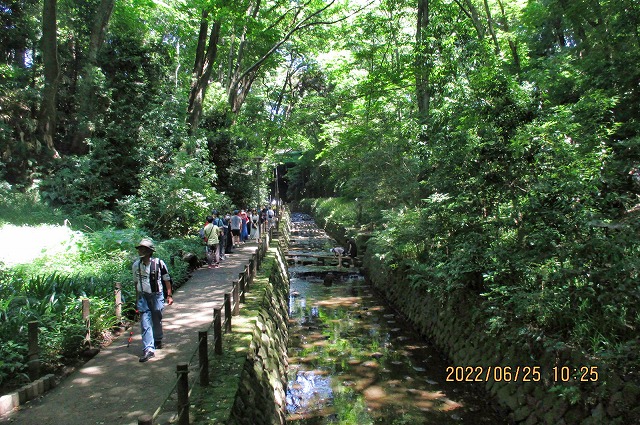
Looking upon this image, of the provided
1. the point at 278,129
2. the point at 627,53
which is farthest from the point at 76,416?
the point at 278,129

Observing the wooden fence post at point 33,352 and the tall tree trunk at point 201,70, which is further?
the tall tree trunk at point 201,70

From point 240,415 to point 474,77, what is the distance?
26.0 ft

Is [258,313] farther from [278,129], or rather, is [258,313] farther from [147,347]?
[278,129]

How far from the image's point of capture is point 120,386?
5.34 m

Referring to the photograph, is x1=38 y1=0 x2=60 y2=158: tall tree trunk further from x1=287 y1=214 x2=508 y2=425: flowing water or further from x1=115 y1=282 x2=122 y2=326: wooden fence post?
x1=287 y1=214 x2=508 y2=425: flowing water

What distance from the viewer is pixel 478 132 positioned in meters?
8.83

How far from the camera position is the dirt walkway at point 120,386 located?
4582mm

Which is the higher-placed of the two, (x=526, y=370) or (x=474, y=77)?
(x=474, y=77)

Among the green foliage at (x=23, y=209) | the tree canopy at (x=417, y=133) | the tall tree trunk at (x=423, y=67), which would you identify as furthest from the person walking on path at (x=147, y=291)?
the green foliage at (x=23, y=209)

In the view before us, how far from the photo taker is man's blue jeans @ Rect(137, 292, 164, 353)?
6.18 m

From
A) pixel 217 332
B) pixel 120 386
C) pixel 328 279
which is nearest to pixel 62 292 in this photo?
pixel 120 386

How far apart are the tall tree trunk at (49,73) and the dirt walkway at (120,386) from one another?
1114cm

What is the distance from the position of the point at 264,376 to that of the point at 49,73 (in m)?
13.9

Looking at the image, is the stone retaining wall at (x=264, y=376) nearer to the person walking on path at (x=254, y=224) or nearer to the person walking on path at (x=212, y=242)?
the person walking on path at (x=212, y=242)
